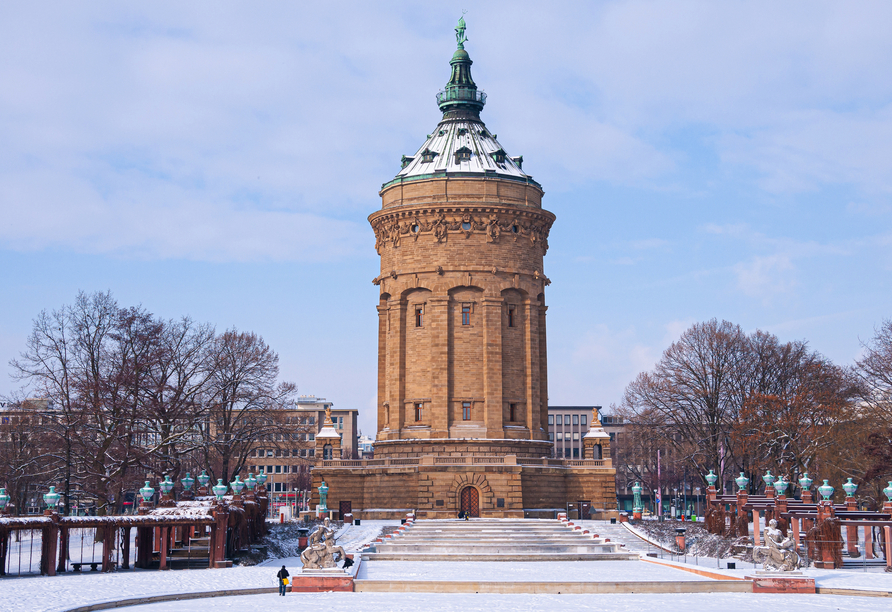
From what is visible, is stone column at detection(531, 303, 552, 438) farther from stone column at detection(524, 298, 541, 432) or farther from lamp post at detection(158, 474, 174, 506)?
lamp post at detection(158, 474, 174, 506)

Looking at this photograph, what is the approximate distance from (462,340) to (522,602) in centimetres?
3754

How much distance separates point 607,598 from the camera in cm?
3738

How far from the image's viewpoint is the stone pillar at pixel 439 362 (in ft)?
235

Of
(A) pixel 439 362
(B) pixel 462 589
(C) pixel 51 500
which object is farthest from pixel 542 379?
(C) pixel 51 500

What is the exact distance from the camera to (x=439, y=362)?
72.1 metres

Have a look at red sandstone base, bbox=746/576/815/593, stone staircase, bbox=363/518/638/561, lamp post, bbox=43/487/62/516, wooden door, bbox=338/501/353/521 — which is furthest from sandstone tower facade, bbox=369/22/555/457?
red sandstone base, bbox=746/576/815/593

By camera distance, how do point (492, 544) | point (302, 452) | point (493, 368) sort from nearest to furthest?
point (492, 544) → point (493, 368) → point (302, 452)

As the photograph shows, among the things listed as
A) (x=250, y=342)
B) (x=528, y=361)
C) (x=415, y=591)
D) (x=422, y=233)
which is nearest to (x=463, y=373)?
(x=528, y=361)

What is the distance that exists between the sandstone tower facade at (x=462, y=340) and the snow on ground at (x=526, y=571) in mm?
18126

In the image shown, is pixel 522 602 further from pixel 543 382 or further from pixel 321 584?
pixel 543 382

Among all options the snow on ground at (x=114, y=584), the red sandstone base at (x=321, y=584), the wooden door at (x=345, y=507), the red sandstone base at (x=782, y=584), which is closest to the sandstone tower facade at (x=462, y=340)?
the wooden door at (x=345, y=507)

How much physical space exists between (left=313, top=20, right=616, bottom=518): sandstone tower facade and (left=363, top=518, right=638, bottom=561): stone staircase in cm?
1020

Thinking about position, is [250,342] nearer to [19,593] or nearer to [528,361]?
[528,361]

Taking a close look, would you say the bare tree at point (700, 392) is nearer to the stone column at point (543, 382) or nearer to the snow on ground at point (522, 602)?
the stone column at point (543, 382)
